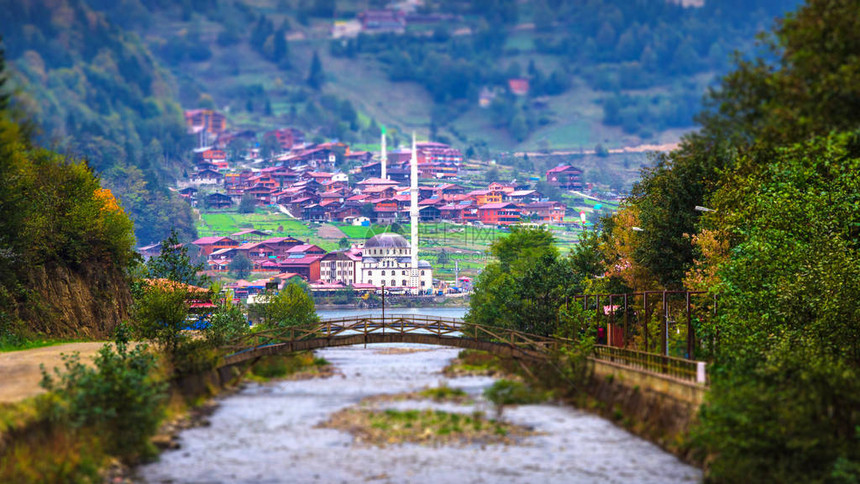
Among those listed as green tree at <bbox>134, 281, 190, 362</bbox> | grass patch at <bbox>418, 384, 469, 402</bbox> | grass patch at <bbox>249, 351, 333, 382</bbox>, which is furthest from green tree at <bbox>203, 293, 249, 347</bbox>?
grass patch at <bbox>418, 384, 469, 402</bbox>

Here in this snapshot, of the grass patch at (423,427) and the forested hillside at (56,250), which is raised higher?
the forested hillside at (56,250)

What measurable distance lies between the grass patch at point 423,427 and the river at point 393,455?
1071mm

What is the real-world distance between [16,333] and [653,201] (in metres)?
42.8

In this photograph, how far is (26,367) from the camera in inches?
1876

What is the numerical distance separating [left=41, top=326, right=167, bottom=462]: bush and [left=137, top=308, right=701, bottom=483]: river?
135 centimetres

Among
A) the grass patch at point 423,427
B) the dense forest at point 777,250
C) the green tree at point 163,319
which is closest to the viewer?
the dense forest at point 777,250

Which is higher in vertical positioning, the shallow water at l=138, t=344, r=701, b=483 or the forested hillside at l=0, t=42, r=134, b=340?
the forested hillside at l=0, t=42, r=134, b=340

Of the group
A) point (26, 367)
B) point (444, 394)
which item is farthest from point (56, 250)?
point (444, 394)

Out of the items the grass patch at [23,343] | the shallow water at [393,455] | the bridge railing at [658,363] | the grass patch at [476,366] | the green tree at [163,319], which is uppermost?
the green tree at [163,319]

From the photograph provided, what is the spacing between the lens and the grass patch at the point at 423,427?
157 ft

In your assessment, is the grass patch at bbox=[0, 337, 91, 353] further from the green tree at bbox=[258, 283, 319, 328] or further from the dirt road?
the green tree at bbox=[258, 283, 319, 328]

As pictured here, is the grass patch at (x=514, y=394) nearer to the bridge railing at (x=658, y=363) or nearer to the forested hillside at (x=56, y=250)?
the bridge railing at (x=658, y=363)

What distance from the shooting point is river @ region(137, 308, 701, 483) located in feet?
127

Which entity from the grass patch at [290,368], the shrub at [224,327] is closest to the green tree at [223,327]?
the shrub at [224,327]
